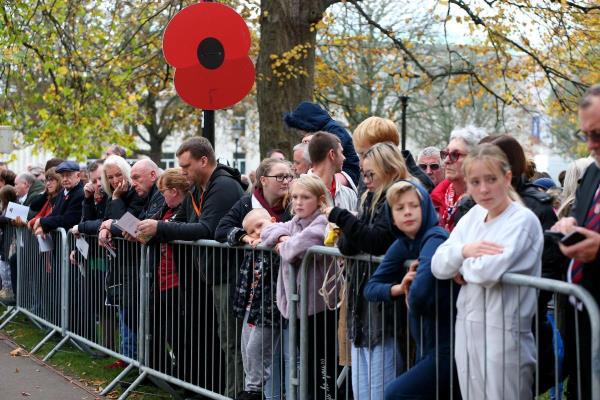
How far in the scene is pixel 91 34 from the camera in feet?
78.5

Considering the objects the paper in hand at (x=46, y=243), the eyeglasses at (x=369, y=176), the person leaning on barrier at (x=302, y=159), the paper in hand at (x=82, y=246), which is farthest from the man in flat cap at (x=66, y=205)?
the eyeglasses at (x=369, y=176)

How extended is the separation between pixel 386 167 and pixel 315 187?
83cm

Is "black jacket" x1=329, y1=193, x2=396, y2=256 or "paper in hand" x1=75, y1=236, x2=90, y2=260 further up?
"black jacket" x1=329, y1=193, x2=396, y2=256

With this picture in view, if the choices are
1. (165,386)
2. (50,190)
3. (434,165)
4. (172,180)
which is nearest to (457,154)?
(434,165)

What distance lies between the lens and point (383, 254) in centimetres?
560

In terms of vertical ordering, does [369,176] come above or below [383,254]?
above

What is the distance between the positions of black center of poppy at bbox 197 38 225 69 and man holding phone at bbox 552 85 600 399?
15.0 feet

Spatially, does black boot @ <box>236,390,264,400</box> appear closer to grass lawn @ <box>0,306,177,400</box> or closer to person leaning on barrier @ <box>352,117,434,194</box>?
grass lawn @ <box>0,306,177,400</box>

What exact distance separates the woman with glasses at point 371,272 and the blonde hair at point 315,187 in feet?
1.89

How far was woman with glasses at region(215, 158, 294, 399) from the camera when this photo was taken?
6863 millimetres

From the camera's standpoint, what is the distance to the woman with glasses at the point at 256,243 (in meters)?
6.86

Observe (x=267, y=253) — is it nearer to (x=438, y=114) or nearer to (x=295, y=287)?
(x=295, y=287)

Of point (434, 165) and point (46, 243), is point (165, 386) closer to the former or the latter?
point (434, 165)

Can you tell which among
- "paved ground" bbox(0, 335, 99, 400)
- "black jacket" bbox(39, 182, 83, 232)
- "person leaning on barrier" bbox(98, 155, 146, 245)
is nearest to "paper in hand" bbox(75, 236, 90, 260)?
"person leaning on barrier" bbox(98, 155, 146, 245)
